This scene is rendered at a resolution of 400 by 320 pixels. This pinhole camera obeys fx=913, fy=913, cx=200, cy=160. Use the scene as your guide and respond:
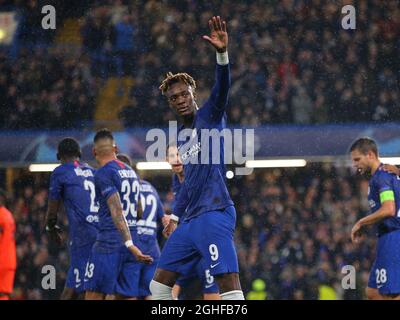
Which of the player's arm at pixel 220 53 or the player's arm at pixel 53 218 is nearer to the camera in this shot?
the player's arm at pixel 220 53

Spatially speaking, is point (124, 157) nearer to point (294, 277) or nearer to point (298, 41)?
point (294, 277)

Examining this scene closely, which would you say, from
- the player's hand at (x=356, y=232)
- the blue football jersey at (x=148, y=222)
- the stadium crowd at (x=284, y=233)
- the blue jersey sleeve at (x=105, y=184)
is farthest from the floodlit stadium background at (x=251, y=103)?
the player's hand at (x=356, y=232)

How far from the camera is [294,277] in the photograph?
39.2ft

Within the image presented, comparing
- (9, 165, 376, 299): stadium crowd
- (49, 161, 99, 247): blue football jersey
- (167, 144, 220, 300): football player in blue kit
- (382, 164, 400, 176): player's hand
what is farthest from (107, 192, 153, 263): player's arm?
(9, 165, 376, 299): stadium crowd

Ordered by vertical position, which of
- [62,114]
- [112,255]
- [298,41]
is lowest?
[112,255]

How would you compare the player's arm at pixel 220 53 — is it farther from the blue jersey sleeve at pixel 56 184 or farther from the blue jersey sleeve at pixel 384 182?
the blue jersey sleeve at pixel 56 184

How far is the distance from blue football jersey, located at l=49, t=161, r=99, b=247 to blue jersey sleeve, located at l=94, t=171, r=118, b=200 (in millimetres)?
771

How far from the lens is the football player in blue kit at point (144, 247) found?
7.94 metres

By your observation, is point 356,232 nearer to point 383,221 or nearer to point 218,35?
point 383,221

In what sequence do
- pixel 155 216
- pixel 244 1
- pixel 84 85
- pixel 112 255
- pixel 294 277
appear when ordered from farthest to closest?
pixel 244 1, pixel 84 85, pixel 294 277, pixel 155 216, pixel 112 255

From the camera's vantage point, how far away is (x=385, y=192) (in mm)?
7488

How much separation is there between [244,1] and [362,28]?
198 cm

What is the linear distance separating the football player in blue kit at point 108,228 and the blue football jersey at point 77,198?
1.60ft
